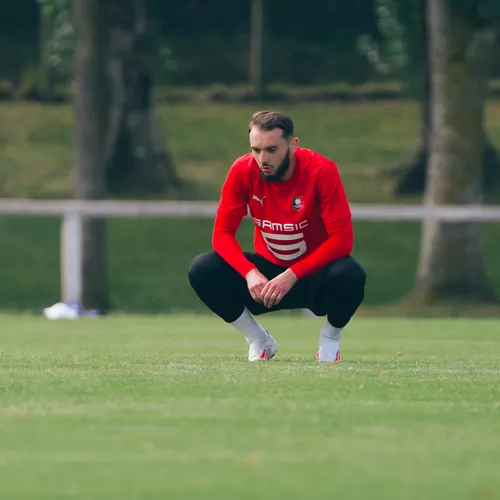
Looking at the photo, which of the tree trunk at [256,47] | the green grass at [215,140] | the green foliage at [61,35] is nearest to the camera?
the green foliage at [61,35]

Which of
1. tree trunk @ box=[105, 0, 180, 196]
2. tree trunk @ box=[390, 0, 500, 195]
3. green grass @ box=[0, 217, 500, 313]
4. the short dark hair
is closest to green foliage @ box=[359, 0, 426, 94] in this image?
tree trunk @ box=[390, 0, 500, 195]

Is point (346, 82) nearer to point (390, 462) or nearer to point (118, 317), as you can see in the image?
point (118, 317)

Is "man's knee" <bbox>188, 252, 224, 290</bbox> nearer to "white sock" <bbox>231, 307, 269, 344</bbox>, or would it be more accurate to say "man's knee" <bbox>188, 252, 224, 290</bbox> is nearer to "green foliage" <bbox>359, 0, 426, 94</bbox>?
"white sock" <bbox>231, 307, 269, 344</bbox>

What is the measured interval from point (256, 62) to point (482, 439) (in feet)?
115

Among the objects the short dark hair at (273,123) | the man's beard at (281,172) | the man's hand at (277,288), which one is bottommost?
the man's hand at (277,288)

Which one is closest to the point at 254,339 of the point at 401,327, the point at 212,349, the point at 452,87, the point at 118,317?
the point at 212,349

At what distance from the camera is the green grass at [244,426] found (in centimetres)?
496

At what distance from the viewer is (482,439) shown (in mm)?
5918

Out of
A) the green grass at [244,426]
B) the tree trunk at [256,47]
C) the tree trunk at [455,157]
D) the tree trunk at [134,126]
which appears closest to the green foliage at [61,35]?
the tree trunk at [134,126]

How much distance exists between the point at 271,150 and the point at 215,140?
27.6 meters

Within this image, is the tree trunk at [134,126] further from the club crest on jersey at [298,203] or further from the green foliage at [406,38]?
the club crest on jersey at [298,203]

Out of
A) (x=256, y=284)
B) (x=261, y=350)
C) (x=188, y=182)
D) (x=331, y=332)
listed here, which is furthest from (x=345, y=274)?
(x=188, y=182)

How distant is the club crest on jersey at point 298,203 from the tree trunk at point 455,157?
9.83 metres

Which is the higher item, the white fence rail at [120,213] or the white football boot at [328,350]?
the white football boot at [328,350]
